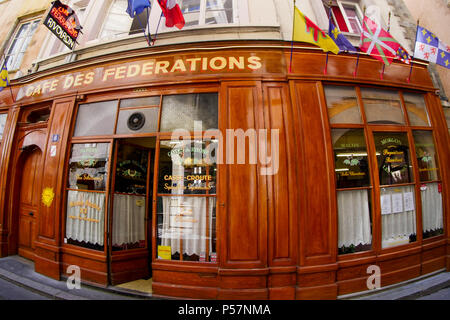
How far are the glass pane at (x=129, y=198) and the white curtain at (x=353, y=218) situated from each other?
4.56 meters

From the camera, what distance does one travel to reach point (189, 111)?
13.6ft

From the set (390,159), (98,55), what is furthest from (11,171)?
(390,159)

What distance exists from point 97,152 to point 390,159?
684 cm

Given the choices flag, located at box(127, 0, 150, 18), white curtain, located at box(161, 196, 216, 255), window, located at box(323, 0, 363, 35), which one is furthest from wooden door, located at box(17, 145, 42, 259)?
window, located at box(323, 0, 363, 35)

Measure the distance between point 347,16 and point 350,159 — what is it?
486cm

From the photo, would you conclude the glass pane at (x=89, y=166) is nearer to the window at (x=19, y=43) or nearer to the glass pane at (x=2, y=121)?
the glass pane at (x=2, y=121)

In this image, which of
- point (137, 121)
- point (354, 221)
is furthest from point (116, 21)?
point (354, 221)

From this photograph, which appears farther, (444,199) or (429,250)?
(444,199)

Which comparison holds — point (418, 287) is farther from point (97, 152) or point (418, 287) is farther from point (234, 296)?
point (97, 152)

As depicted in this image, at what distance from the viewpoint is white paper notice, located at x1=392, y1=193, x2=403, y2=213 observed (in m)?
4.16

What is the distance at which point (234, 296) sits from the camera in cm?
337

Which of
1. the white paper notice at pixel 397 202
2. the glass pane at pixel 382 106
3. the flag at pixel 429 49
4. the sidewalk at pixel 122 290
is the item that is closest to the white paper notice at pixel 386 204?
the white paper notice at pixel 397 202

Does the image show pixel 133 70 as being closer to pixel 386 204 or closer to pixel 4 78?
pixel 4 78

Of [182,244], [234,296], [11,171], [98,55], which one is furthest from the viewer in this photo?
[11,171]
